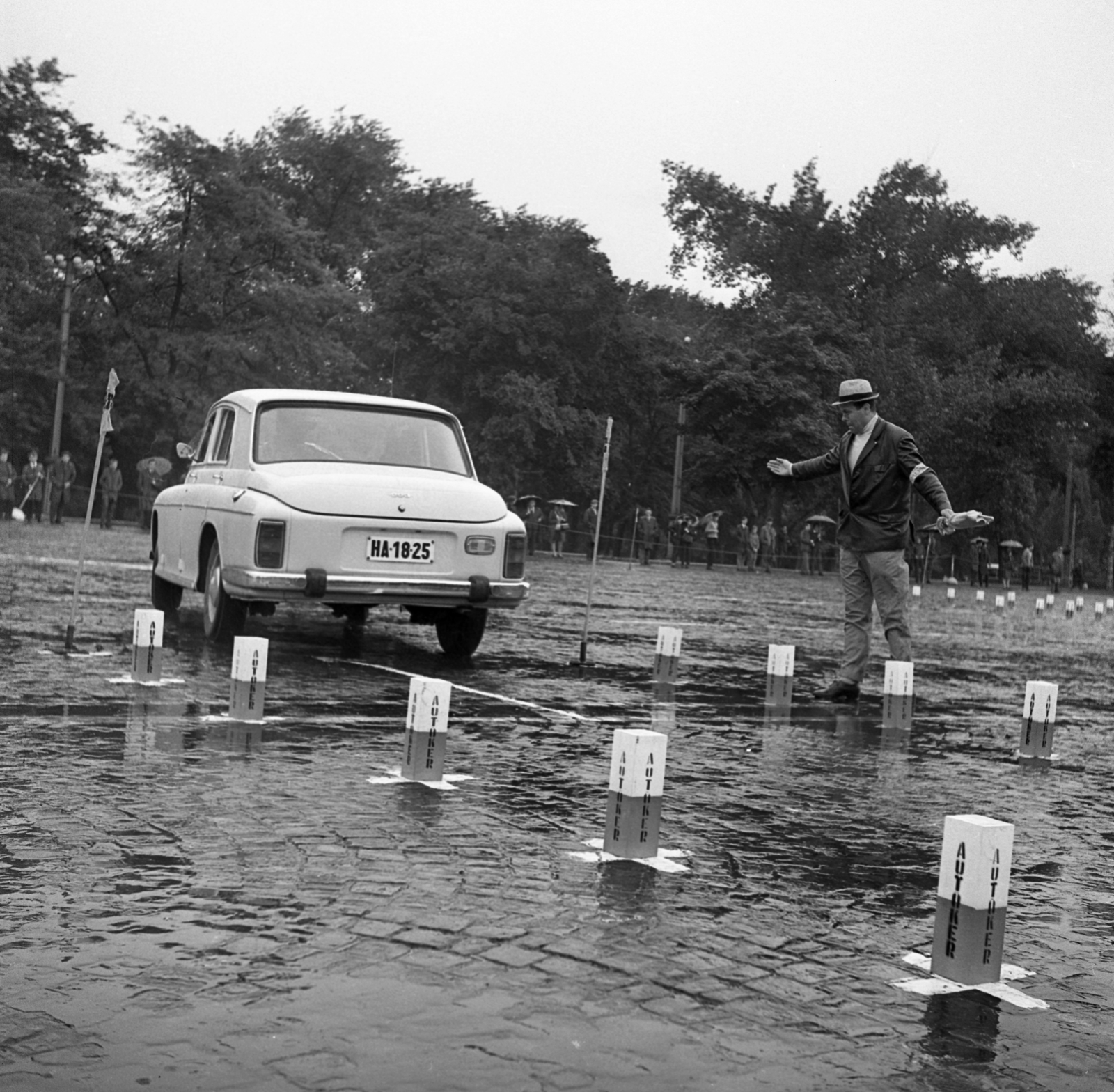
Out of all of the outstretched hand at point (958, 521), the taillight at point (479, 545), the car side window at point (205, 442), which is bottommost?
the taillight at point (479, 545)

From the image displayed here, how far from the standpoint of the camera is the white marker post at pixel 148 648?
9.65 m

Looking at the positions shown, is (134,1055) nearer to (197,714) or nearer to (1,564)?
(197,714)

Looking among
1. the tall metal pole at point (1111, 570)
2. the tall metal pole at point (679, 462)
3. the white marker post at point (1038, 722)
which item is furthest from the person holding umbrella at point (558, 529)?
the tall metal pole at point (1111, 570)

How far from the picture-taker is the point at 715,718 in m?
9.94

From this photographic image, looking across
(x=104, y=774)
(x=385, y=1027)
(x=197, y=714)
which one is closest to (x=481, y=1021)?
(x=385, y=1027)

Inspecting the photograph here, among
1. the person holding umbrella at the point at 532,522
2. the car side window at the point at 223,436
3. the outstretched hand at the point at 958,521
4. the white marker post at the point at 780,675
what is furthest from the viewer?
the person holding umbrella at the point at 532,522

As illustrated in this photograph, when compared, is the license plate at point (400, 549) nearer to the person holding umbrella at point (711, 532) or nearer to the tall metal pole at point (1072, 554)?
the person holding umbrella at point (711, 532)

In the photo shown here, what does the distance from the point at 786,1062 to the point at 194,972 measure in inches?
53.4

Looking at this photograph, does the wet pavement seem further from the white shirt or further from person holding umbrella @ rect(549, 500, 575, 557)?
person holding umbrella @ rect(549, 500, 575, 557)

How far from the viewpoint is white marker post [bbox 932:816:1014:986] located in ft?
14.1

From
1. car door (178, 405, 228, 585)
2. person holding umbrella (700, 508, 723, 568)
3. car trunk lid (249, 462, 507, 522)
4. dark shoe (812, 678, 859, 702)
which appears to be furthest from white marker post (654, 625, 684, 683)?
person holding umbrella (700, 508, 723, 568)

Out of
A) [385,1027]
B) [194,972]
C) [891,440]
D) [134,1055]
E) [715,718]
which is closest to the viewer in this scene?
[134,1055]

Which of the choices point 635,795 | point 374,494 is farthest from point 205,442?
point 635,795

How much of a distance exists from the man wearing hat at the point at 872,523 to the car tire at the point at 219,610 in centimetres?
392
